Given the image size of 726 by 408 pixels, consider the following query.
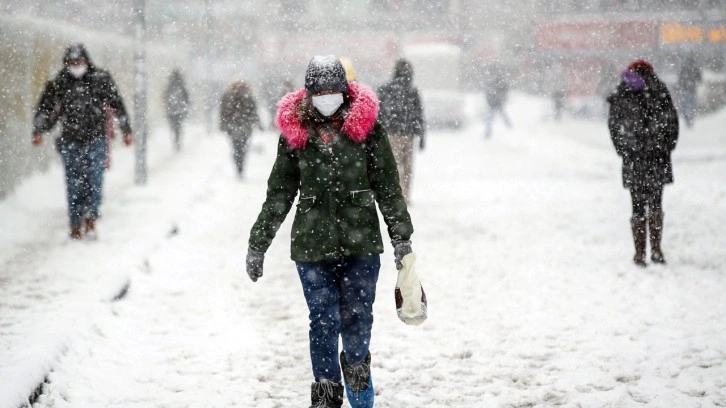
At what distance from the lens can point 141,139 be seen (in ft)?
44.4

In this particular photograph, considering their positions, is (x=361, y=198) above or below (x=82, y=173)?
above

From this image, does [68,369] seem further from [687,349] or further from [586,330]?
[687,349]

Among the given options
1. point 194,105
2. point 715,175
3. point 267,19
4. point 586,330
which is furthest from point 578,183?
point 267,19

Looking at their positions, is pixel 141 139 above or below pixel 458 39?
below

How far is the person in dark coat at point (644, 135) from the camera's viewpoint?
24.0 ft

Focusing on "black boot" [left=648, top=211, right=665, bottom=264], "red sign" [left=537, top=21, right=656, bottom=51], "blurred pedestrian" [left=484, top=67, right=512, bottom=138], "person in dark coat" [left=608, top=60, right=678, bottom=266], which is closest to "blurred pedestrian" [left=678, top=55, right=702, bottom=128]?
"blurred pedestrian" [left=484, top=67, right=512, bottom=138]

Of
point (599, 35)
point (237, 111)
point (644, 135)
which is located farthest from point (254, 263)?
point (599, 35)

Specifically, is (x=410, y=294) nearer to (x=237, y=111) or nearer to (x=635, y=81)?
(x=635, y=81)

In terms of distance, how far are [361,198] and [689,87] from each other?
69.0 ft

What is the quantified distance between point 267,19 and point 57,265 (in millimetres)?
42077

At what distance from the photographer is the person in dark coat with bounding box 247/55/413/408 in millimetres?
3902

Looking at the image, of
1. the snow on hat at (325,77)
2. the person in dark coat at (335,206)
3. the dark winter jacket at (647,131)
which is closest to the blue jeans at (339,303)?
the person in dark coat at (335,206)

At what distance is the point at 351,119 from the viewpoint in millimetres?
3857

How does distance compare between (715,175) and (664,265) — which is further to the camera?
(715,175)
